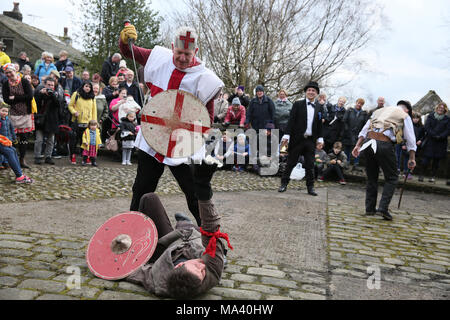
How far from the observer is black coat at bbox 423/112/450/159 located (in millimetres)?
10508

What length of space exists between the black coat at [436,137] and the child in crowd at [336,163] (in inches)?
87.8

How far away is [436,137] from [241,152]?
498 cm

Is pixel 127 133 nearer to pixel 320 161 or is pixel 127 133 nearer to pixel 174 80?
pixel 320 161

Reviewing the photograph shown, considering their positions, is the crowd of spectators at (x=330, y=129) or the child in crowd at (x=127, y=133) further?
the crowd of spectators at (x=330, y=129)

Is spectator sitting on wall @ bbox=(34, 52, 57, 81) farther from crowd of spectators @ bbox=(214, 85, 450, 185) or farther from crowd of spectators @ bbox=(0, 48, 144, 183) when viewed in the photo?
crowd of spectators @ bbox=(214, 85, 450, 185)

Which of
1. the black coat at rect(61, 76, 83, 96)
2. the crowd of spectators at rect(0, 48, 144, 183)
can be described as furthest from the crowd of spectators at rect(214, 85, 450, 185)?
the black coat at rect(61, 76, 83, 96)

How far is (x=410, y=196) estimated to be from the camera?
30.5 feet

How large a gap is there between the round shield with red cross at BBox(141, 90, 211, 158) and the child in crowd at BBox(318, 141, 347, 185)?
782 cm

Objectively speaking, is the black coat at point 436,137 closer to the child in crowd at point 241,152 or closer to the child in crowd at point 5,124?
the child in crowd at point 241,152

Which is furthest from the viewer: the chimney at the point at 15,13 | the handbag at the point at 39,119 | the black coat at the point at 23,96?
the chimney at the point at 15,13

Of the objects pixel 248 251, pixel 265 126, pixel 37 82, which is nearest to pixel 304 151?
pixel 265 126

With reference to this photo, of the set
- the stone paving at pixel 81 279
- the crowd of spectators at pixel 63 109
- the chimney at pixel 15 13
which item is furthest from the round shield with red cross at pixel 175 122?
the chimney at pixel 15 13

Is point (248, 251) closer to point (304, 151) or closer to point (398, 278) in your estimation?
point (398, 278)

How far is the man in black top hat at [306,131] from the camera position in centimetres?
818
